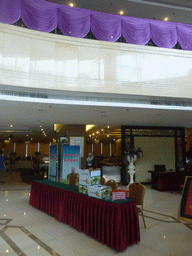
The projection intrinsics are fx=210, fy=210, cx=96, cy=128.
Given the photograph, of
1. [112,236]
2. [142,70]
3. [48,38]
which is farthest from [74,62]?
[112,236]

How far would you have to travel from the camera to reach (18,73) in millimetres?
5164

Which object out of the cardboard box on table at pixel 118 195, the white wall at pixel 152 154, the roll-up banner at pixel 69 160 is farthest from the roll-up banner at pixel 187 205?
the white wall at pixel 152 154

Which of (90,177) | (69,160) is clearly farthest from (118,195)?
(69,160)

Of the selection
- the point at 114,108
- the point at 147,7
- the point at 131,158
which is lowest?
the point at 131,158

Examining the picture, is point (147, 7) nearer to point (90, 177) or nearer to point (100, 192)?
point (90, 177)

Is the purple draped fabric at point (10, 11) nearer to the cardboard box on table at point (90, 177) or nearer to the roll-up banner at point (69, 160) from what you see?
the cardboard box on table at point (90, 177)

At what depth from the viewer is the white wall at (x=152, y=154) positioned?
1052 centimetres

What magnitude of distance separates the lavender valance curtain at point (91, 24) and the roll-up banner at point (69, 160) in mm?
4670

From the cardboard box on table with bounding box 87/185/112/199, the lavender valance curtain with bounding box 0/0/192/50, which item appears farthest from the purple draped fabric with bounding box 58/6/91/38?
the cardboard box on table with bounding box 87/185/112/199

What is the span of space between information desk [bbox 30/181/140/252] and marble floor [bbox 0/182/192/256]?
0.13 m

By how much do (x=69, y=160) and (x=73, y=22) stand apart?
5272 millimetres

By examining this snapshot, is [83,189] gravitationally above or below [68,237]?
above

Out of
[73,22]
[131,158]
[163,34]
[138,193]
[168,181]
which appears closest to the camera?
[138,193]

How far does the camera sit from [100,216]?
359cm
